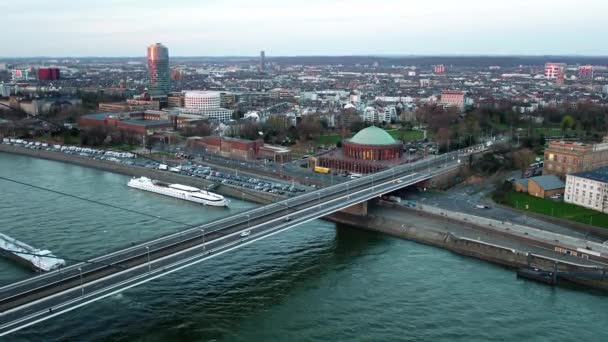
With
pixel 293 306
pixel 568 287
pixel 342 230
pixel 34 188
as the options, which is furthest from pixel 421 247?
pixel 34 188

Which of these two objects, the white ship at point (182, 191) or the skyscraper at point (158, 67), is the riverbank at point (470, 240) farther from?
the skyscraper at point (158, 67)

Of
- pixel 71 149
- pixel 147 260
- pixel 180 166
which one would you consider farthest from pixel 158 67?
pixel 147 260

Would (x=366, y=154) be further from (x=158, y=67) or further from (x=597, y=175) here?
(x=158, y=67)

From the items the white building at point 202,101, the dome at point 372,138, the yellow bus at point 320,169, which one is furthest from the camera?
the white building at point 202,101

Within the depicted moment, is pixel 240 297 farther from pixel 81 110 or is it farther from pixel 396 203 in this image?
pixel 81 110

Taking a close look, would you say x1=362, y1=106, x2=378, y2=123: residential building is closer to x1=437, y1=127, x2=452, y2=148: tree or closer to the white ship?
x1=437, y1=127, x2=452, y2=148: tree

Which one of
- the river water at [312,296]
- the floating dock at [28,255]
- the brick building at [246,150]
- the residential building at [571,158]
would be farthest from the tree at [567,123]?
the floating dock at [28,255]
